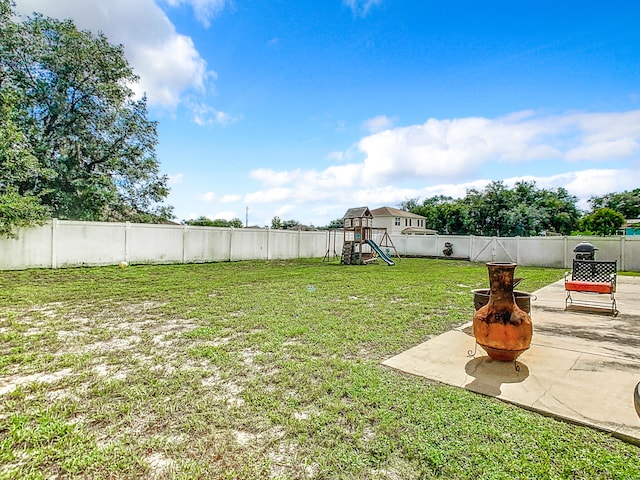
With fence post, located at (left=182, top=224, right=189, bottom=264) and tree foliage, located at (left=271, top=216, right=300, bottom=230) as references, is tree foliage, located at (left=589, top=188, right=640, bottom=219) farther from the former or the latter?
fence post, located at (left=182, top=224, right=189, bottom=264)

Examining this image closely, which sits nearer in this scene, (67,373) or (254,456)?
(254,456)

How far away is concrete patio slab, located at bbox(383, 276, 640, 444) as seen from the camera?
7.82 ft

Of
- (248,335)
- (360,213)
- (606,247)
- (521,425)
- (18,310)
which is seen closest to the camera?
(521,425)

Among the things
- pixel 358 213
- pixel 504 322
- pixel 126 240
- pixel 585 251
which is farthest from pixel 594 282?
pixel 126 240

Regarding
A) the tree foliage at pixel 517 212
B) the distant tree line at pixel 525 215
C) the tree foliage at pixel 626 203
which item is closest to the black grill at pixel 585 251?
the tree foliage at pixel 517 212

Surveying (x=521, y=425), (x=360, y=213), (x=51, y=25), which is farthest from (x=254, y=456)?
(x=51, y=25)

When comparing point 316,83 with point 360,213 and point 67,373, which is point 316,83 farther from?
point 67,373

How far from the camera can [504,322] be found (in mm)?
3066

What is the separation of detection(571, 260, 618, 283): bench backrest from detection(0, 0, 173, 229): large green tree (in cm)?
1588

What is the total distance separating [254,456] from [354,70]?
12.6 meters

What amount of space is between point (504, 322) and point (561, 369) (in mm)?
739

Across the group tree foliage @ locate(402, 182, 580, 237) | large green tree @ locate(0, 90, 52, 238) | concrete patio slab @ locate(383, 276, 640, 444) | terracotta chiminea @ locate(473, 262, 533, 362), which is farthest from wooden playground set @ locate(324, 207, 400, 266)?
tree foliage @ locate(402, 182, 580, 237)

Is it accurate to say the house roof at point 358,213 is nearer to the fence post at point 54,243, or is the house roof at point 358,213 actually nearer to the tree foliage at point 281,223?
the fence post at point 54,243

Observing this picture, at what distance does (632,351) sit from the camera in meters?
3.69
